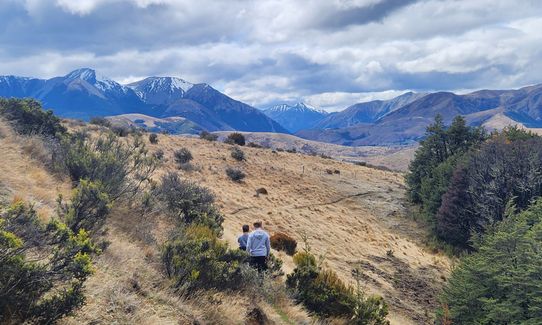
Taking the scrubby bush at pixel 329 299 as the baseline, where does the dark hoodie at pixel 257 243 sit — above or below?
above

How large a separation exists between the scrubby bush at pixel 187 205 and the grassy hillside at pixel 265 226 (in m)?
0.96

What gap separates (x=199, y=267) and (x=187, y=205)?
628cm

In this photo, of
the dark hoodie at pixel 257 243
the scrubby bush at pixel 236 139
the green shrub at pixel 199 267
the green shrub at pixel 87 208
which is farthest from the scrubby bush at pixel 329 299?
the scrubby bush at pixel 236 139

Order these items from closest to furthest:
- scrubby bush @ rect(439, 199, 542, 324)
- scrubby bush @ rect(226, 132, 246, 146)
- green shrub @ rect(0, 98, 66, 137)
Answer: scrubby bush @ rect(439, 199, 542, 324), green shrub @ rect(0, 98, 66, 137), scrubby bush @ rect(226, 132, 246, 146)

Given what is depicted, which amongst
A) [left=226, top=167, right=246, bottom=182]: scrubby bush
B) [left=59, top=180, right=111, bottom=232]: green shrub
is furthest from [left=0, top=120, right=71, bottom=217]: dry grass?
[left=226, top=167, right=246, bottom=182]: scrubby bush

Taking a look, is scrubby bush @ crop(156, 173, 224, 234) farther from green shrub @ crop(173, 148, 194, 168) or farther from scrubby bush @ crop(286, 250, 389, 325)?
green shrub @ crop(173, 148, 194, 168)

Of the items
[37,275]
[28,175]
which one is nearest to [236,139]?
[28,175]

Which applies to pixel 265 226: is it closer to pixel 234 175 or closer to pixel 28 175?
pixel 234 175

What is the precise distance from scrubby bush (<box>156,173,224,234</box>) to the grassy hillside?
3.15 feet

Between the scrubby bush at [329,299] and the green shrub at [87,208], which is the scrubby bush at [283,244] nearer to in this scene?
the scrubby bush at [329,299]

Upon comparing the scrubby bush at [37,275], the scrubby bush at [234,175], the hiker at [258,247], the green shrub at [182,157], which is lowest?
the hiker at [258,247]

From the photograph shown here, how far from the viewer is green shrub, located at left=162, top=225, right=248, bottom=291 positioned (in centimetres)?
750

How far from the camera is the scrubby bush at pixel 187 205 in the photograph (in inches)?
513

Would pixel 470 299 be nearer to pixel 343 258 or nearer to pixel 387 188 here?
pixel 343 258
